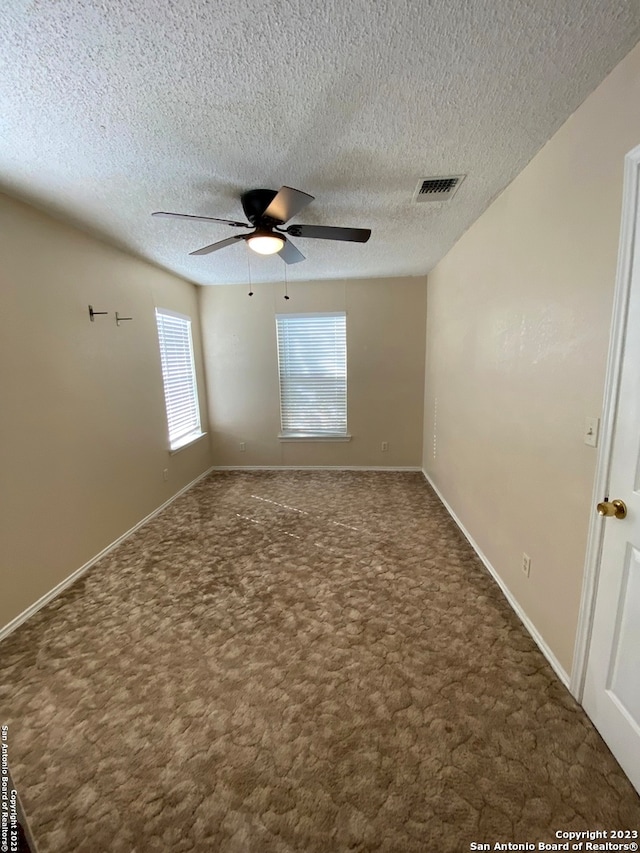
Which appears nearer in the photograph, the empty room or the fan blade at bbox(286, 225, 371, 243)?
the empty room

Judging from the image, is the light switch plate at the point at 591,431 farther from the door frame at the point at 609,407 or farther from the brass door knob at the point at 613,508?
the brass door knob at the point at 613,508

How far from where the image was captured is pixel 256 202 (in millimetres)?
2115

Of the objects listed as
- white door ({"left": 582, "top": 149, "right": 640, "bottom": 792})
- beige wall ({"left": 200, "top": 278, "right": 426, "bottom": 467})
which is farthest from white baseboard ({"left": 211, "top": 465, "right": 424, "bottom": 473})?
white door ({"left": 582, "top": 149, "right": 640, "bottom": 792})

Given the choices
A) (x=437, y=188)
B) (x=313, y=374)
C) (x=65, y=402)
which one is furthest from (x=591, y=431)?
(x=313, y=374)

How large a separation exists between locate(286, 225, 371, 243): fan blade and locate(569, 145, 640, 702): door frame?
1.22 metres

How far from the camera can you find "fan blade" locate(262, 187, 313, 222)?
5.54 feet

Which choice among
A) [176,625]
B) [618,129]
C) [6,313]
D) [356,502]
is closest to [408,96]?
[618,129]

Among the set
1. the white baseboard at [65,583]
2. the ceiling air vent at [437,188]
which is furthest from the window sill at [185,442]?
the ceiling air vent at [437,188]

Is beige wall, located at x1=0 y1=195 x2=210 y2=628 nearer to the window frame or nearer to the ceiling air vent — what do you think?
the window frame

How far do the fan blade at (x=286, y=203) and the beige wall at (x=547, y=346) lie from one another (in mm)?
1029

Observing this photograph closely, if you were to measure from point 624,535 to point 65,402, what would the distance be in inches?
127

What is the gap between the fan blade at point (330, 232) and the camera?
2071 mm

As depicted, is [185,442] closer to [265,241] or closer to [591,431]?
[265,241]

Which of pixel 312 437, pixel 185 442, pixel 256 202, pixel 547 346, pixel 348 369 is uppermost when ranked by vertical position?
pixel 256 202
